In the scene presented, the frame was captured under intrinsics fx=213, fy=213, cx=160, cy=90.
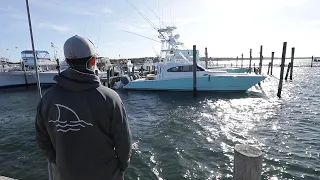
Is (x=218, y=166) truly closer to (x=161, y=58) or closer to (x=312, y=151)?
(x=312, y=151)

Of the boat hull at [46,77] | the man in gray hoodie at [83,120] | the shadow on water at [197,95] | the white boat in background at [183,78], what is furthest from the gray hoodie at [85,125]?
the boat hull at [46,77]

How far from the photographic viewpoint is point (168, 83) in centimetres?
1728

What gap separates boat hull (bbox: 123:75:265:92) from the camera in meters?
15.7

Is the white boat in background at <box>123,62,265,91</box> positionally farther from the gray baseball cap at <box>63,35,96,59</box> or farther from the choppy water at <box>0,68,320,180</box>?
the gray baseball cap at <box>63,35,96,59</box>

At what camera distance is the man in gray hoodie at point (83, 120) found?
146 cm

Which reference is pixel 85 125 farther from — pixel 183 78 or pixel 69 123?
pixel 183 78

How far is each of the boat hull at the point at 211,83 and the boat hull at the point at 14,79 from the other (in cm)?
1485

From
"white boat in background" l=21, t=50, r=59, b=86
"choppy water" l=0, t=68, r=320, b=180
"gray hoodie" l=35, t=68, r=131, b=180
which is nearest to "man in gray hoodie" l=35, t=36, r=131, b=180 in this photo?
"gray hoodie" l=35, t=68, r=131, b=180

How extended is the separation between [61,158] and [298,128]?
A: 8.77m

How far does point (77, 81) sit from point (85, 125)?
311 mm

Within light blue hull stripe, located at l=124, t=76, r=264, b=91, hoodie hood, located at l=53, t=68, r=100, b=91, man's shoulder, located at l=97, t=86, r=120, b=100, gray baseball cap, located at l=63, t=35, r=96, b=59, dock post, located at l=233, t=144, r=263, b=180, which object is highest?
gray baseball cap, located at l=63, t=35, r=96, b=59

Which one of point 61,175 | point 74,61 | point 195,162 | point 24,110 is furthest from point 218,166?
point 24,110

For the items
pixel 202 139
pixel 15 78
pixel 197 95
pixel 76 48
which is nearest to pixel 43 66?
pixel 15 78

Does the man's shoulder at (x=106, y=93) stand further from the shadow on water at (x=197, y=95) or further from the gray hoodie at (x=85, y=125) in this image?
the shadow on water at (x=197, y=95)
